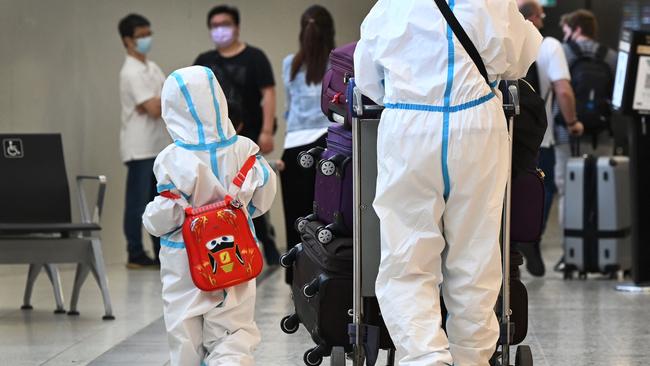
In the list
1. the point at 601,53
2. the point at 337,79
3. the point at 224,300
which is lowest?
the point at 224,300

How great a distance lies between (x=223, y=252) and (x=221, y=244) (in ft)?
A: 0.09

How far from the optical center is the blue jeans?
9695 mm

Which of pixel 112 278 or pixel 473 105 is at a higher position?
pixel 473 105

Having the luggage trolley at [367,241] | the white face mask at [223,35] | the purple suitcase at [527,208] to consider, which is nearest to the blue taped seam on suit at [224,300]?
the luggage trolley at [367,241]

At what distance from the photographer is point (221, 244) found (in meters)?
4.34

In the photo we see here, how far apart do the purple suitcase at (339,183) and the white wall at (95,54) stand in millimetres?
5046

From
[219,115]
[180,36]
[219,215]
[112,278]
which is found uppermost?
[180,36]

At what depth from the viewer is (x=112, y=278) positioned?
9.09 meters

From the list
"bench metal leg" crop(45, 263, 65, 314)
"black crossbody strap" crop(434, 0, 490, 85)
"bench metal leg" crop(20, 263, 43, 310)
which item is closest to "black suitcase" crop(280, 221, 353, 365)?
"black crossbody strap" crop(434, 0, 490, 85)

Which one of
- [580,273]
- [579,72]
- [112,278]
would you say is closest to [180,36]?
[112,278]

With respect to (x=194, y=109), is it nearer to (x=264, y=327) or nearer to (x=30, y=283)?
(x=264, y=327)

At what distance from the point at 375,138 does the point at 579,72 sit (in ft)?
19.4

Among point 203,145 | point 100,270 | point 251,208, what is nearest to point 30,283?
point 100,270

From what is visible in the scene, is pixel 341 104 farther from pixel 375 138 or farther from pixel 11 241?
pixel 11 241
